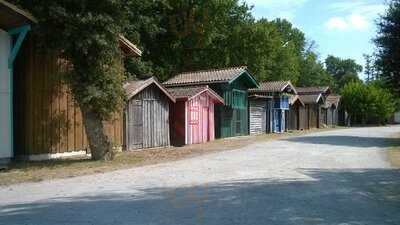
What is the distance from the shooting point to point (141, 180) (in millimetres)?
14227

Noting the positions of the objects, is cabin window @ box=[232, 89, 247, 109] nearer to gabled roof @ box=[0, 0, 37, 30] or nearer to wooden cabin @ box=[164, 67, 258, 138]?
wooden cabin @ box=[164, 67, 258, 138]

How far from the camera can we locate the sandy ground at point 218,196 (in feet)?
30.2

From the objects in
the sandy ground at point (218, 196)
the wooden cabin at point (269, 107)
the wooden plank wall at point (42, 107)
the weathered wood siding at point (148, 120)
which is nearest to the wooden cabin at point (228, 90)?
the wooden cabin at point (269, 107)

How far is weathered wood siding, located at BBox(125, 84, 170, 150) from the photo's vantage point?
83.4ft

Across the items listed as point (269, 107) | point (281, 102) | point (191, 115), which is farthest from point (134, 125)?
point (281, 102)

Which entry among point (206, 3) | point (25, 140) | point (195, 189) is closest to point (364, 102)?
point (206, 3)

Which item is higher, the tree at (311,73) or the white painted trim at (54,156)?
the tree at (311,73)

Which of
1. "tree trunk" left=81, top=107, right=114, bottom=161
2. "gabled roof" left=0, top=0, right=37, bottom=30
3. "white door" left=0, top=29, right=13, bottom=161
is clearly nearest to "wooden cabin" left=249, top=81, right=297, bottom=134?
"tree trunk" left=81, top=107, right=114, bottom=161

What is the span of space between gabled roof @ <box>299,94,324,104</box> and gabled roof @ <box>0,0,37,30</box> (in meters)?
41.4

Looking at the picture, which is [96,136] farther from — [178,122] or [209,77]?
[209,77]

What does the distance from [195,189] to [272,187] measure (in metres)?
1.75

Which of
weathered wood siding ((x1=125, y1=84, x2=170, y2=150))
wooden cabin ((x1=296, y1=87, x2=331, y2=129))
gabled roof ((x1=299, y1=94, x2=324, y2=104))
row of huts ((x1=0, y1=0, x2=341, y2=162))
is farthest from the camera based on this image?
gabled roof ((x1=299, y1=94, x2=324, y2=104))

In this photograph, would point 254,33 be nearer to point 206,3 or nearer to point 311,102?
point 206,3

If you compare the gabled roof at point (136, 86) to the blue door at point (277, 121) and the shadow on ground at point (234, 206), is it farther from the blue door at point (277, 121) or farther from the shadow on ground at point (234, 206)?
the blue door at point (277, 121)
